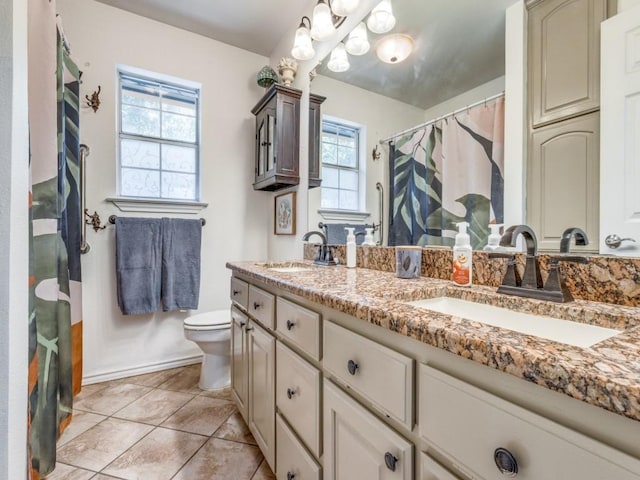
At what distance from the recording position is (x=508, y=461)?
428 millimetres

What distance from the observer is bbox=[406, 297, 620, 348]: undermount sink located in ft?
2.11

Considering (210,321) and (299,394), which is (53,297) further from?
(299,394)

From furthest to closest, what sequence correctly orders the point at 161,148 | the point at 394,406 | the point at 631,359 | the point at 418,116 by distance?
1. the point at 161,148
2. the point at 418,116
3. the point at 394,406
4. the point at 631,359

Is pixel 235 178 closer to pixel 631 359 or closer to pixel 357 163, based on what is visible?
pixel 357 163

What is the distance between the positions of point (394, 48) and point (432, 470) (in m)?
1.62

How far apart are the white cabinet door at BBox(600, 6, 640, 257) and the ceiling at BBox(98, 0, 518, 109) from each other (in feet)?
0.98

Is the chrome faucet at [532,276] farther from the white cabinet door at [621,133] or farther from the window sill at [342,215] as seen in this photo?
the window sill at [342,215]

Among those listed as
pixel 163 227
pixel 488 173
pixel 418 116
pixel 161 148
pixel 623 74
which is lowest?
pixel 163 227

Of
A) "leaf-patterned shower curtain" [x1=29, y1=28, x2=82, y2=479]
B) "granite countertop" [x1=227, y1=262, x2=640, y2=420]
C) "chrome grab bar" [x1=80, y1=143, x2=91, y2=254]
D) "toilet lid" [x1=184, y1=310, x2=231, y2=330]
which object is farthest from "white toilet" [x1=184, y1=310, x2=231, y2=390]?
"granite countertop" [x1=227, y1=262, x2=640, y2=420]

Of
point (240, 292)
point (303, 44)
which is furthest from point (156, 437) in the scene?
point (303, 44)

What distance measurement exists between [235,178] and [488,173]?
6.67 feet

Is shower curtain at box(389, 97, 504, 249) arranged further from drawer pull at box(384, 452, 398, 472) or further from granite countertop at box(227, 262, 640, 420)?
drawer pull at box(384, 452, 398, 472)

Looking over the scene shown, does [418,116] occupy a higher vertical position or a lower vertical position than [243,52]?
lower

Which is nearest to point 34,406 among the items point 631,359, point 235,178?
point 631,359
